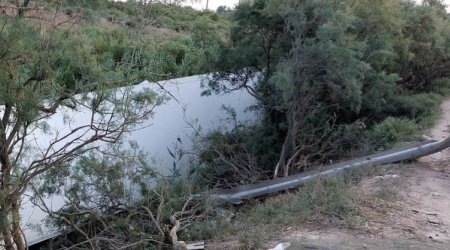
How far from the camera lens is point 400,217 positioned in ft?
24.2

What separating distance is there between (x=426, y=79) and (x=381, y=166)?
8239 millimetres

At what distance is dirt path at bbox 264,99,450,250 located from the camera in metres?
6.59

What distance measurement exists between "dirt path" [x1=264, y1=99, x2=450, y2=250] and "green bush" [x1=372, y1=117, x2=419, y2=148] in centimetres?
188

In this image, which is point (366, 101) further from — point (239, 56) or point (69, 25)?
point (69, 25)

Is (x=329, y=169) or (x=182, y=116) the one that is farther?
(x=182, y=116)

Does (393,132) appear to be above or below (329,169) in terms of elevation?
above

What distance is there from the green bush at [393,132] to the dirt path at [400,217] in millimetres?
1876

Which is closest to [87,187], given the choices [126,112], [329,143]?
[126,112]

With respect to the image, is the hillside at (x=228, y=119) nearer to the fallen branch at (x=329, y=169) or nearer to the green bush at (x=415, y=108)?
the green bush at (x=415, y=108)

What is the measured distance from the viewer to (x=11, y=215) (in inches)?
217

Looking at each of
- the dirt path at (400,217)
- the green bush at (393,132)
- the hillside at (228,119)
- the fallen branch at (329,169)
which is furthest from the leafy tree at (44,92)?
the green bush at (393,132)

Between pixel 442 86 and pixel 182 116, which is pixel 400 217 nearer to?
pixel 182 116

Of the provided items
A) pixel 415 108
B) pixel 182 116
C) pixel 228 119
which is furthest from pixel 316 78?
pixel 415 108

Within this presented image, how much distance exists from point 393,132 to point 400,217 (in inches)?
189
